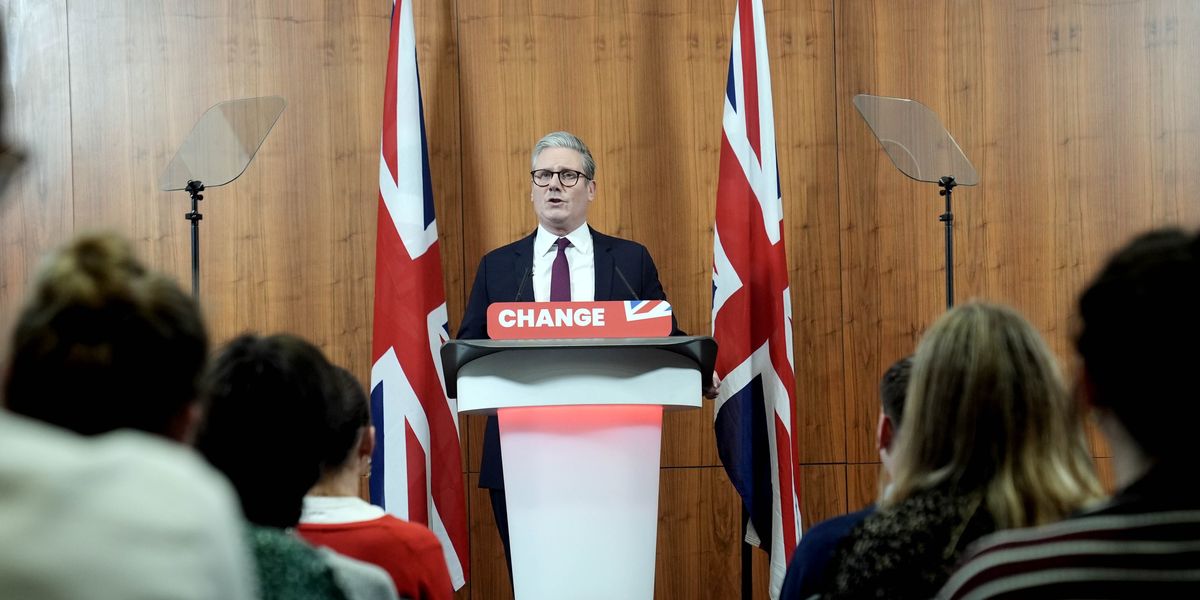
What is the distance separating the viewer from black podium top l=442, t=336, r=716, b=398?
2779 millimetres

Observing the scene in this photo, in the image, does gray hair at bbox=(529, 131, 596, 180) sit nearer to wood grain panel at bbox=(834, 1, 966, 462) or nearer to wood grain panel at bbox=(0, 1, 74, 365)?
wood grain panel at bbox=(834, 1, 966, 462)

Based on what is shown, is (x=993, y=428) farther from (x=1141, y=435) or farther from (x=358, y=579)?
(x=358, y=579)

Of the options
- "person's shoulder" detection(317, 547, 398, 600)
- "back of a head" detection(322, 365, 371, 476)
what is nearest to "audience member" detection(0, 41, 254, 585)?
"person's shoulder" detection(317, 547, 398, 600)

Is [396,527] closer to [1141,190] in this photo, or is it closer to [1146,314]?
[1146,314]

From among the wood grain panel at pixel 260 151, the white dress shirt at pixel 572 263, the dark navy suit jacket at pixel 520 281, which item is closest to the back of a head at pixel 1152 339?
the dark navy suit jacket at pixel 520 281

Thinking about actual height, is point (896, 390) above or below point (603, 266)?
below

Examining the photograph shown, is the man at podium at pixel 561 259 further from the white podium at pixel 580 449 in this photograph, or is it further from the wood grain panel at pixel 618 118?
the white podium at pixel 580 449

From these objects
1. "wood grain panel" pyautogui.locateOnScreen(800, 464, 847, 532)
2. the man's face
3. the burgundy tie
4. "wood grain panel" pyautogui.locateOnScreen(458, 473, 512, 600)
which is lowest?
"wood grain panel" pyautogui.locateOnScreen(458, 473, 512, 600)

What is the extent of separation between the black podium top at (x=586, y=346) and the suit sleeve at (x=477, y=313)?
3.23 feet

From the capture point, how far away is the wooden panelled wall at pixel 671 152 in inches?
189

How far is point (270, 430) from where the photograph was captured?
142 centimetres

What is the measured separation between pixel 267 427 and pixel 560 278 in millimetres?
2666

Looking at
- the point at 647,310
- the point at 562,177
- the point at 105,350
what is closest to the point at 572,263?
the point at 562,177

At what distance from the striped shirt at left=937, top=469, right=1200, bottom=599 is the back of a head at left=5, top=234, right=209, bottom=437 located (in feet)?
2.46
